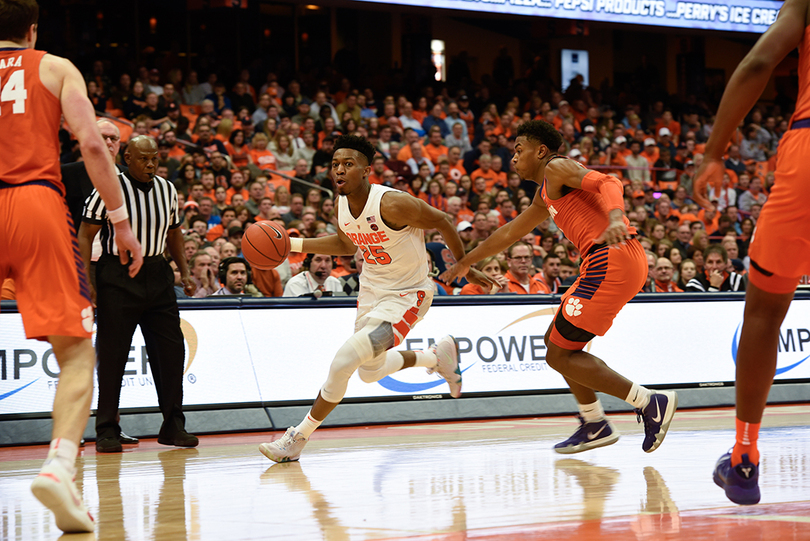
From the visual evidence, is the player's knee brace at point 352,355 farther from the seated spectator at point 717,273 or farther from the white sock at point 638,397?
the seated spectator at point 717,273

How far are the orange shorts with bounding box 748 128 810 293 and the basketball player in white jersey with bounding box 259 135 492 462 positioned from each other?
2863 mm

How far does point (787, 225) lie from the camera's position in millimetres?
3316

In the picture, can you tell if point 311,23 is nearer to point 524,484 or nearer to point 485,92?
point 485,92

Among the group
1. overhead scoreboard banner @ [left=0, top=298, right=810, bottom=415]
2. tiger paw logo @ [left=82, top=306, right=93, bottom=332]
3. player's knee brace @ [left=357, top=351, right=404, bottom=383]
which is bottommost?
overhead scoreboard banner @ [left=0, top=298, right=810, bottom=415]

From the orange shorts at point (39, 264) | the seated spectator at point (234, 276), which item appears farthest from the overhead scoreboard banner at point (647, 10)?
the orange shorts at point (39, 264)

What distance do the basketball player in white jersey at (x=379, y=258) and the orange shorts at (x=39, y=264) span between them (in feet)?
7.74

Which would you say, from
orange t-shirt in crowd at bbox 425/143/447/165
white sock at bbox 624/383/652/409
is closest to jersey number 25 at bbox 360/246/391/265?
white sock at bbox 624/383/652/409

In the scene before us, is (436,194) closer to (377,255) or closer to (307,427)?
(377,255)

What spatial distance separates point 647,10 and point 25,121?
19.0 meters

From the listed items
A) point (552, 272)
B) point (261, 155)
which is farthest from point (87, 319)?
point (261, 155)

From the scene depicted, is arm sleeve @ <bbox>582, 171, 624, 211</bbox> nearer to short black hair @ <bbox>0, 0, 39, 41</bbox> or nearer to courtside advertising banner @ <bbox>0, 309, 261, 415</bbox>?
short black hair @ <bbox>0, 0, 39, 41</bbox>

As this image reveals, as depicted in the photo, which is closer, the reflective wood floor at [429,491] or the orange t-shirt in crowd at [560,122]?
the reflective wood floor at [429,491]

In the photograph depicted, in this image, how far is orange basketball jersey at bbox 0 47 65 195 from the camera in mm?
3744

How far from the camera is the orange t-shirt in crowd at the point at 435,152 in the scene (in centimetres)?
1686
